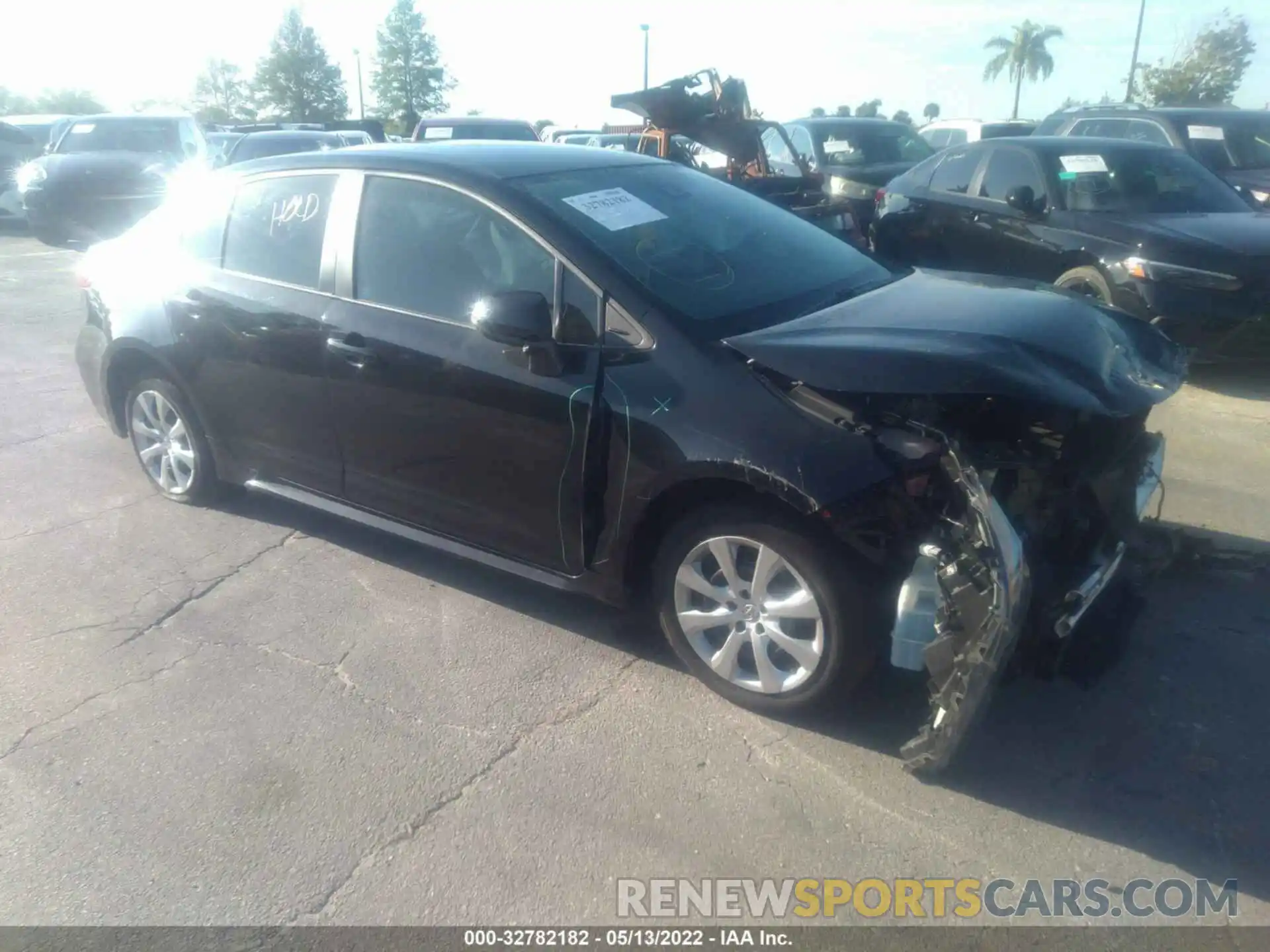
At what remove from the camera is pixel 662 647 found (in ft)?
12.8

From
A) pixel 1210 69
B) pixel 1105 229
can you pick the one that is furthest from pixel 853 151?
pixel 1210 69

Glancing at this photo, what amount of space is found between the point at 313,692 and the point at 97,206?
12497 millimetres

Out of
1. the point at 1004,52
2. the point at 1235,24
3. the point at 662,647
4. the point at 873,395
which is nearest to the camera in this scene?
the point at 873,395

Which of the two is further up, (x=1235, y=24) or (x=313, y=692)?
(x=1235, y=24)

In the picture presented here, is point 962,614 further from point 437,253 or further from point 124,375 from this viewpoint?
point 124,375

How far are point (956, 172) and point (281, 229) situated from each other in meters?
6.08

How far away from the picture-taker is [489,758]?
326 cm

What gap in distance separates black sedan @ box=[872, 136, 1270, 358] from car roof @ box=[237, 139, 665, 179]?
3286mm

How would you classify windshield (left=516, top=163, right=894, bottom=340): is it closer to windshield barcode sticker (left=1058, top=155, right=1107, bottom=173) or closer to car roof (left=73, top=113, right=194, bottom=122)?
windshield barcode sticker (left=1058, top=155, right=1107, bottom=173)

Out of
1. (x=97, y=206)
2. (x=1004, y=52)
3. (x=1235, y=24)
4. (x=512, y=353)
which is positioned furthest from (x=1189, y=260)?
(x=1004, y=52)

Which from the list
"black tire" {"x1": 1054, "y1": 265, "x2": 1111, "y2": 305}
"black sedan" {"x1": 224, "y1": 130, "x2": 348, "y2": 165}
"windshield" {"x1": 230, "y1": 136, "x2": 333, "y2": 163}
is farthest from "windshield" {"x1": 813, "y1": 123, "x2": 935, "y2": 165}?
"windshield" {"x1": 230, "y1": 136, "x2": 333, "y2": 163}

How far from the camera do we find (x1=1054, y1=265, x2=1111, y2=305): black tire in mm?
7047

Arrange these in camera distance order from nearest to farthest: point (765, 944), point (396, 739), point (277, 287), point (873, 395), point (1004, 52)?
point (765, 944) → point (873, 395) → point (396, 739) → point (277, 287) → point (1004, 52)

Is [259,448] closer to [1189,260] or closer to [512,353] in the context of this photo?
[512,353]
